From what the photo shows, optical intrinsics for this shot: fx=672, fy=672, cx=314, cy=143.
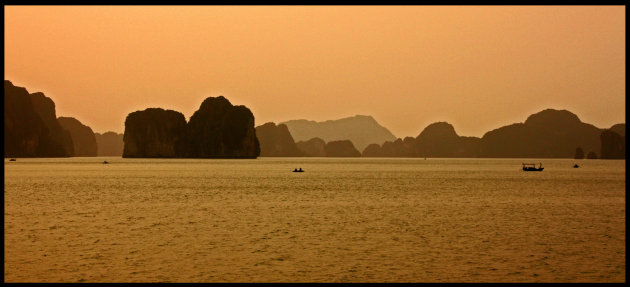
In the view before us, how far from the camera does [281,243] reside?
37000 millimetres

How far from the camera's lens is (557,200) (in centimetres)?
7375

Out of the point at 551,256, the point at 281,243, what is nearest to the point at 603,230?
the point at 551,256

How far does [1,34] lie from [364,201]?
52244 millimetres

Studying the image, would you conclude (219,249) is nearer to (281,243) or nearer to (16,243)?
(281,243)

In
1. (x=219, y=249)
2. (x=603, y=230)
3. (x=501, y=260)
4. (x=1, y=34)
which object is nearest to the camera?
(x=1, y=34)

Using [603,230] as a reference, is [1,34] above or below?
above

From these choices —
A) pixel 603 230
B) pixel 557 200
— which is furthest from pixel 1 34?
pixel 557 200

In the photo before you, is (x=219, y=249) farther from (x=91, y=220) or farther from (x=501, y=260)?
(x=91, y=220)
